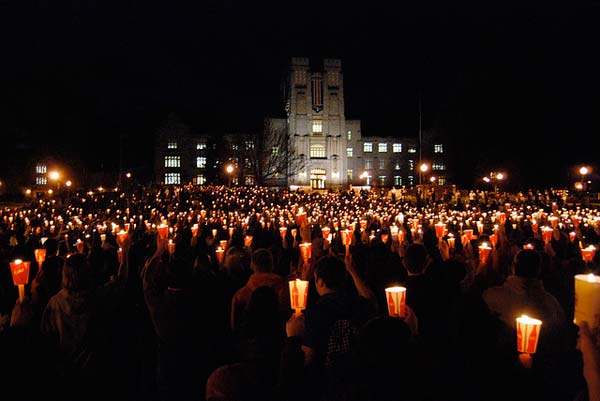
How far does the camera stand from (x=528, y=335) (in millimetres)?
3182

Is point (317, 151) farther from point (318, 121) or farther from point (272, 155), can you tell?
point (272, 155)

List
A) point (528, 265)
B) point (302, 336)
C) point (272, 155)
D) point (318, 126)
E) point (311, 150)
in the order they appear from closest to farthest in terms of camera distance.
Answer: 1. point (302, 336)
2. point (528, 265)
3. point (272, 155)
4. point (311, 150)
5. point (318, 126)

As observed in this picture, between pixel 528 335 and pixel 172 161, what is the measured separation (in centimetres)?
7895

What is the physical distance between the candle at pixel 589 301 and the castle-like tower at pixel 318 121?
7751cm

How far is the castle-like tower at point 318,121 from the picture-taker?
80.9 meters

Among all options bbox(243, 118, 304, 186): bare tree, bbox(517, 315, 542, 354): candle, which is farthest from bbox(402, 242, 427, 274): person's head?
bbox(243, 118, 304, 186): bare tree

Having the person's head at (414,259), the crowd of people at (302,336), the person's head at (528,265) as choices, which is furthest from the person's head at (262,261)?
the person's head at (528,265)

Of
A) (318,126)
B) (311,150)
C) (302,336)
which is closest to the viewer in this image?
(302,336)

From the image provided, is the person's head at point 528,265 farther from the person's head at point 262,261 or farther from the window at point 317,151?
the window at point 317,151

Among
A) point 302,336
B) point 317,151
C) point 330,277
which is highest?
point 317,151

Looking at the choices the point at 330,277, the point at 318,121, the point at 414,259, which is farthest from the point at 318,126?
the point at 330,277

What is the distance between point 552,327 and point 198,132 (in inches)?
3194

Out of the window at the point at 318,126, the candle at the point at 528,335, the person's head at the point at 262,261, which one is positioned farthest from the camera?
Answer: the window at the point at 318,126

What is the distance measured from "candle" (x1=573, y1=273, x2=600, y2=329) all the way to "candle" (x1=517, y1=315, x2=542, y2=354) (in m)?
0.71
